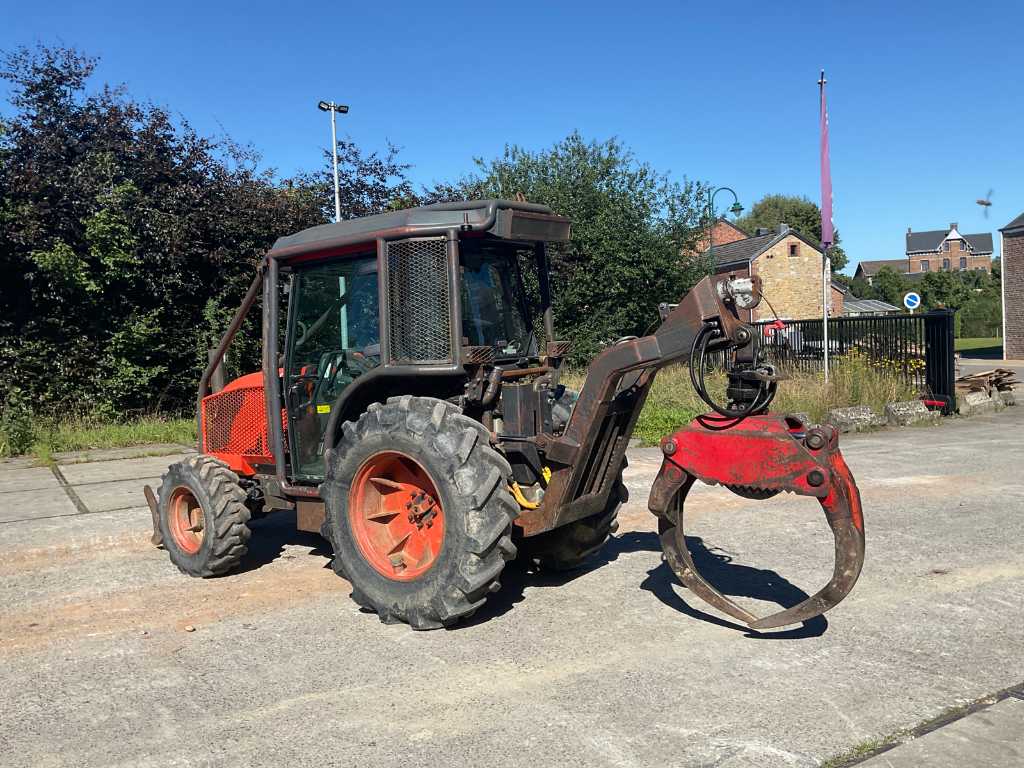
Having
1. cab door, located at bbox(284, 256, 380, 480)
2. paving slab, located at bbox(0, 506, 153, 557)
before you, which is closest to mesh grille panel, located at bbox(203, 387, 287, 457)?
cab door, located at bbox(284, 256, 380, 480)

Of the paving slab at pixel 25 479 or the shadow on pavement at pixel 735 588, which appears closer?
the shadow on pavement at pixel 735 588

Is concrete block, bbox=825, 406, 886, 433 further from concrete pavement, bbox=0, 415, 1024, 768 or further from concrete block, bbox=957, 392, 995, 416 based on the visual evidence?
concrete pavement, bbox=0, 415, 1024, 768

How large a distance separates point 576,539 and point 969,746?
2.68 metres

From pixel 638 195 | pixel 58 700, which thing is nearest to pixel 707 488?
pixel 58 700

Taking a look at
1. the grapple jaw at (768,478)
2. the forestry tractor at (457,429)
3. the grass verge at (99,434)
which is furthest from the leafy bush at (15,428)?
the grapple jaw at (768,478)

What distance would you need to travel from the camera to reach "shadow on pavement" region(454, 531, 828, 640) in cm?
486

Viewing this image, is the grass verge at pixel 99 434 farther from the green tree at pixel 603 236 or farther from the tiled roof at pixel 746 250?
the tiled roof at pixel 746 250

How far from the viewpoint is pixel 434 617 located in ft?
15.5

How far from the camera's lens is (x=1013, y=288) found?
35.3 meters

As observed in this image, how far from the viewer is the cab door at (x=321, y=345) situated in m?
5.54

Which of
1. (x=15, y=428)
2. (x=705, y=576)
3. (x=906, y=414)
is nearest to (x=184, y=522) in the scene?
(x=705, y=576)

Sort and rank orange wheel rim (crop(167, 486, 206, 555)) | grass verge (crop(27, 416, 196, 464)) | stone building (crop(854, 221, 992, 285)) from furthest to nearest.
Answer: stone building (crop(854, 221, 992, 285)), grass verge (crop(27, 416, 196, 464)), orange wheel rim (crop(167, 486, 206, 555))

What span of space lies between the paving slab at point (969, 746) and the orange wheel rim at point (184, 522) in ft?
15.4

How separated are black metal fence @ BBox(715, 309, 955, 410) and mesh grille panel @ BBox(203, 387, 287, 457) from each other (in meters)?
10.2
